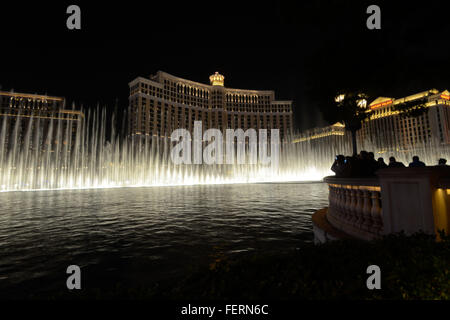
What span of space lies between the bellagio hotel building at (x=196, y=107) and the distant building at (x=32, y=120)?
3530cm

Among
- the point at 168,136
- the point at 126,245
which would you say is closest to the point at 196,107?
the point at 168,136

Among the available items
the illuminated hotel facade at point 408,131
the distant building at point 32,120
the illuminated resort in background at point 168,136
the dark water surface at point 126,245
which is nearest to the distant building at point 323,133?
the illuminated resort in background at point 168,136

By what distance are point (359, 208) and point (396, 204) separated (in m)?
0.91

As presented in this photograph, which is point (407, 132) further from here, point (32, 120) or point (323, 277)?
point (32, 120)

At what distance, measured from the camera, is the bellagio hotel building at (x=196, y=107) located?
317 feet

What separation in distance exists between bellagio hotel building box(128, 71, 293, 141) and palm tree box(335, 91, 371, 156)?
93.3m

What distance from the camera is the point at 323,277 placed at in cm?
253

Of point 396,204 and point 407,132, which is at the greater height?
point 407,132

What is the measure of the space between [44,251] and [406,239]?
7.94 m

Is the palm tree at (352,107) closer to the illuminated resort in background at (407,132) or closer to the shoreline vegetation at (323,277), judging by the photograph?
the shoreline vegetation at (323,277)

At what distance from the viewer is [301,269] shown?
2609 millimetres

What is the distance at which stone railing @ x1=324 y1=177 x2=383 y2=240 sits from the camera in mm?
4469
